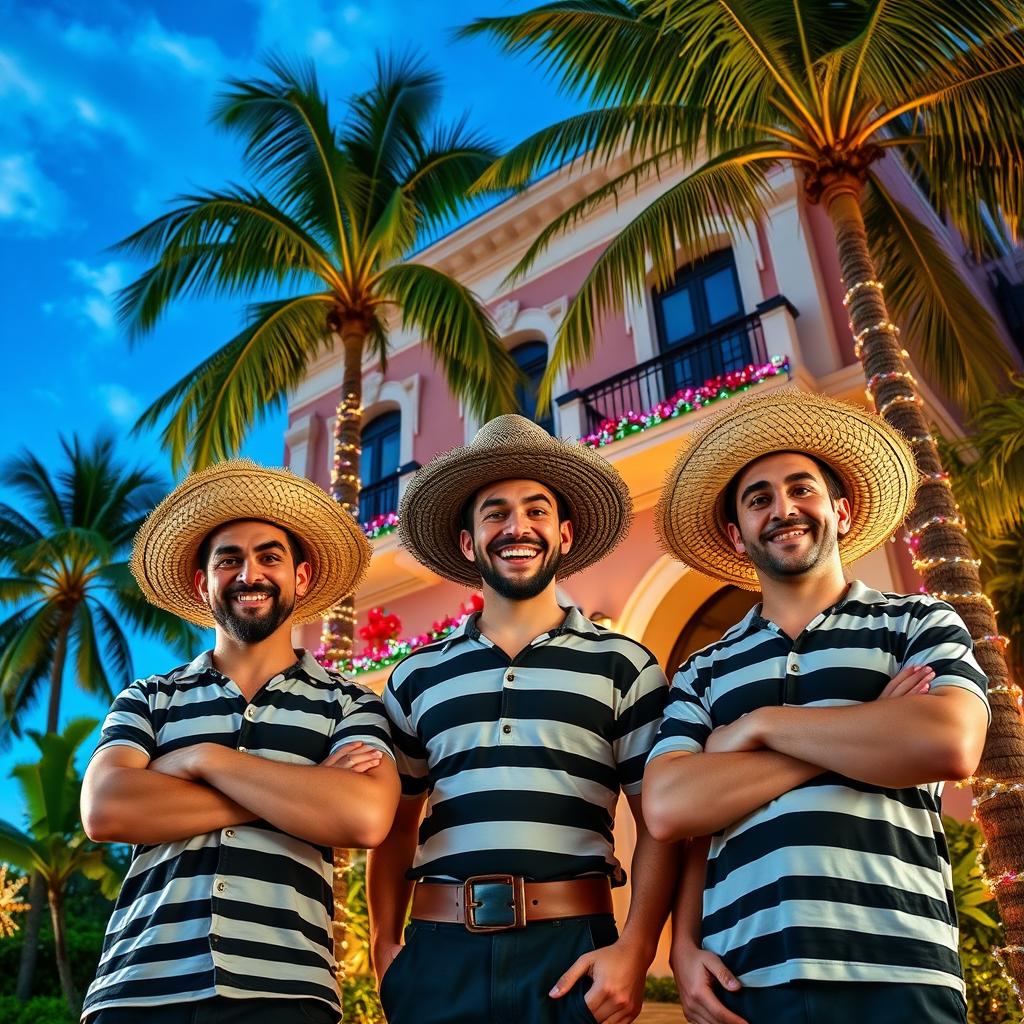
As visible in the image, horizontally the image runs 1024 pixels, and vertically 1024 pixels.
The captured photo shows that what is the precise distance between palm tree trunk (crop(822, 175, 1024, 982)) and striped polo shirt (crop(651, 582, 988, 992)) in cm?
272

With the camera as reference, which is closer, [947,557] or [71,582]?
[947,557]

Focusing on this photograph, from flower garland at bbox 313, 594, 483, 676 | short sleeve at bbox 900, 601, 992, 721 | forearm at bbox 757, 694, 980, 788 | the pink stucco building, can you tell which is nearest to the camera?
forearm at bbox 757, 694, 980, 788

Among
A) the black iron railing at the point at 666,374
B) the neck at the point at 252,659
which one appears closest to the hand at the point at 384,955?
the neck at the point at 252,659

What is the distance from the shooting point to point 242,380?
27.2 ft

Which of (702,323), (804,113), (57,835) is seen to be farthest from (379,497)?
(804,113)

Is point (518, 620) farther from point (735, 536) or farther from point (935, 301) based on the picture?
point (935, 301)

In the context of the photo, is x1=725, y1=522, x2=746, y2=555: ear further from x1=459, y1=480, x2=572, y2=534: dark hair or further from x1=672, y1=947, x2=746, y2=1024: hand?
x1=672, y1=947, x2=746, y2=1024: hand

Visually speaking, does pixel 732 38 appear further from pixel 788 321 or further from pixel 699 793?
pixel 699 793

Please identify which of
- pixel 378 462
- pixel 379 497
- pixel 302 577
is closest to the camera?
pixel 302 577

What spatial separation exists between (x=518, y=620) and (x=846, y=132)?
5.44 metres

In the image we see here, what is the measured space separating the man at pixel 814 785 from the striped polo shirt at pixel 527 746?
200mm

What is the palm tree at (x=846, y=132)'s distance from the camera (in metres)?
5.92

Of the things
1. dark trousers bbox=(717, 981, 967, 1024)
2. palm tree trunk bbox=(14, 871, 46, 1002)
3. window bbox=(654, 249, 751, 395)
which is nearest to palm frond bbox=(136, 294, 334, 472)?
window bbox=(654, 249, 751, 395)

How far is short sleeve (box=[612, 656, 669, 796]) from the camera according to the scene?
2.44 meters
